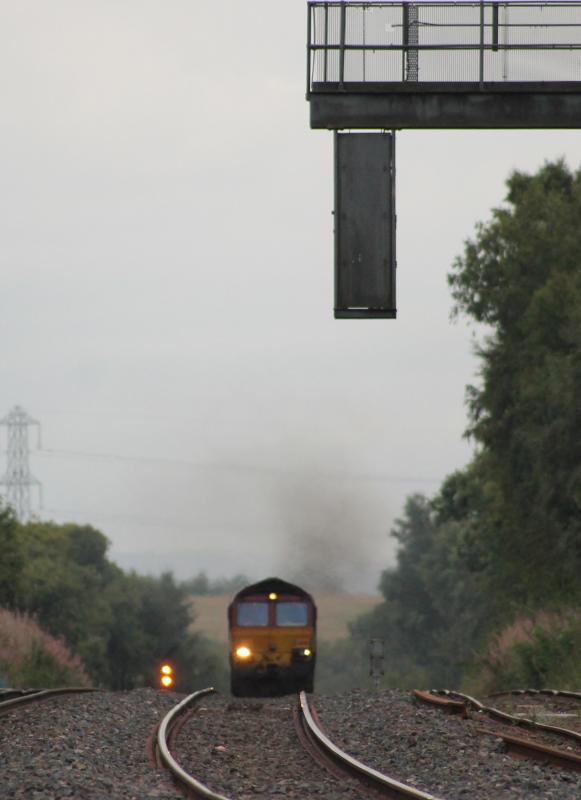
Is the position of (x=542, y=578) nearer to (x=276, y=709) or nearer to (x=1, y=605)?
(x=1, y=605)

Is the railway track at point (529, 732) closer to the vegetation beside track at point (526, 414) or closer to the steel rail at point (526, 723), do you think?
the steel rail at point (526, 723)

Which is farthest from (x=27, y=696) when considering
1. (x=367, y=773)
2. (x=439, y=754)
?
(x=367, y=773)

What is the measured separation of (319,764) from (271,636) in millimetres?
18935

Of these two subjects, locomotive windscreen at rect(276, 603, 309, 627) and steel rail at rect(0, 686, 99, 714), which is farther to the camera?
locomotive windscreen at rect(276, 603, 309, 627)

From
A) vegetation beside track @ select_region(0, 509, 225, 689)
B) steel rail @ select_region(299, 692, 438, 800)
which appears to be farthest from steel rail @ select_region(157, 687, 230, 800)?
vegetation beside track @ select_region(0, 509, 225, 689)

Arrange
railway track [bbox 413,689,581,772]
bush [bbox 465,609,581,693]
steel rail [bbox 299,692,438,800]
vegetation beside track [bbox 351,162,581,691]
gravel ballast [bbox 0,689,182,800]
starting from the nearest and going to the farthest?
1. steel rail [bbox 299,692,438,800]
2. gravel ballast [bbox 0,689,182,800]
3. railway track [bbox 413,689,581,772]
4. bush [bbox 465,609,581,693]
5. vegetation beside track [bbox 351,162,581,691]

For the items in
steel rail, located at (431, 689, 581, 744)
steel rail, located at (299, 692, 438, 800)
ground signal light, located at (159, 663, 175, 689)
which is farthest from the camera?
ground signal light, located at (159, 663, 175, 689)

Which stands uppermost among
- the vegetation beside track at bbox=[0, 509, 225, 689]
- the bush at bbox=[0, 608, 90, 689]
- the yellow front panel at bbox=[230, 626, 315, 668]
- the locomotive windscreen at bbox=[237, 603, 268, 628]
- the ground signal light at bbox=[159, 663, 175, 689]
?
the locomotive windscreen at bbox=[237, 603, 268, 628]

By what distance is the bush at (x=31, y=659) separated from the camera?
33094 millimetres

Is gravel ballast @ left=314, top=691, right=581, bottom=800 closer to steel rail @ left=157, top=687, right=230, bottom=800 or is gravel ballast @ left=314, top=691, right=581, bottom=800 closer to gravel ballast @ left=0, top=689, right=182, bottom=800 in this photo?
steel rail @ left=157, top=687, right=230, bottom=800

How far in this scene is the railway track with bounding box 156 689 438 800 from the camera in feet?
36.9

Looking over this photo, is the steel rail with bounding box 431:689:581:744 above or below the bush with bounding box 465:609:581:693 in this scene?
above

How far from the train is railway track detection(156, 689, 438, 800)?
1225cm

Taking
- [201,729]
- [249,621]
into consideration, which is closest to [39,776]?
[201,729]
